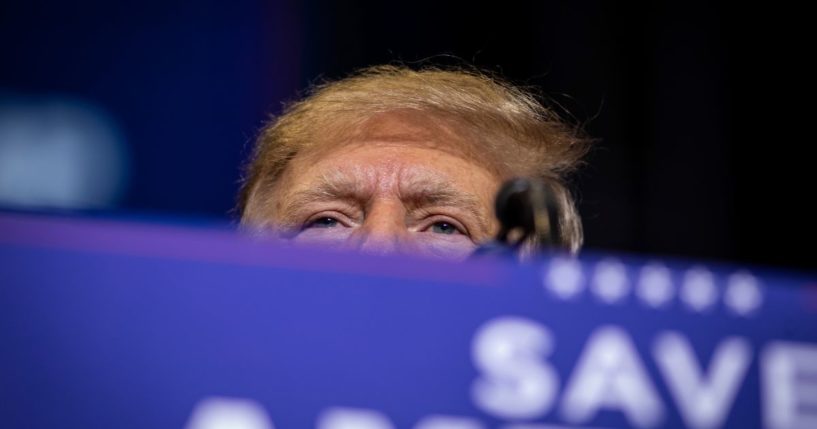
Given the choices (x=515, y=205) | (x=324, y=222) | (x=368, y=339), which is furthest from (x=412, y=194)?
(x=368, y=339)

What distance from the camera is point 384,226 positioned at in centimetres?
177

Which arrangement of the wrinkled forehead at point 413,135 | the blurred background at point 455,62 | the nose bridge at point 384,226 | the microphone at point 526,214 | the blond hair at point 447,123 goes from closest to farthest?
the microphone at point 526,214 → the nose bridge at point 384,226 → the wrinkled forehead at point 413,135 → the blond hair at point 447,123 → the blurred background at point 455,62

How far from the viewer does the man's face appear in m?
1.78

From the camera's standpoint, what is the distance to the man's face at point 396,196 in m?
1.78

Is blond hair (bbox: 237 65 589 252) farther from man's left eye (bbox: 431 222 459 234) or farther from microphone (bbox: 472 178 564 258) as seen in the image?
microphone (bbox: 472 178 564 258)

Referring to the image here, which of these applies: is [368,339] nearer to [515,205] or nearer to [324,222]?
[515,205]

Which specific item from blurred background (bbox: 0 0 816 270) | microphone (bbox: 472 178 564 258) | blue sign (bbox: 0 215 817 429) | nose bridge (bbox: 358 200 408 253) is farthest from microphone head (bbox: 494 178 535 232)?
blurred background (bbox: 0 0 816 270)

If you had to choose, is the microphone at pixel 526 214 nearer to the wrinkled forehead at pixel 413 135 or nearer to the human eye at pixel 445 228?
the human eye at pixel 445 228

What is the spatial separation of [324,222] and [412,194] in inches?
6.6

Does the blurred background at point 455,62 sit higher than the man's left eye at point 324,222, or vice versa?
the blurred background at point 455,62

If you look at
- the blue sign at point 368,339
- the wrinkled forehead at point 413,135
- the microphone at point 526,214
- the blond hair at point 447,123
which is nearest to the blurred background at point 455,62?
the blond hair at point 447,123

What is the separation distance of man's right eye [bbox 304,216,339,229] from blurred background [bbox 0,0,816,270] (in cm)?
139

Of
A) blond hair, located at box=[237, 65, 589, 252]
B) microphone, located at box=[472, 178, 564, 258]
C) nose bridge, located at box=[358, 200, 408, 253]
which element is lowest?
microphone, located at box=[472, 178, 564, 258]

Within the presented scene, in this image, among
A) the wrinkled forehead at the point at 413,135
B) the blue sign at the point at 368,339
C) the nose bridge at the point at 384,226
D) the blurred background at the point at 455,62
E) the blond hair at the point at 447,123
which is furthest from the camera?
the blurred background at the point at 455,62
